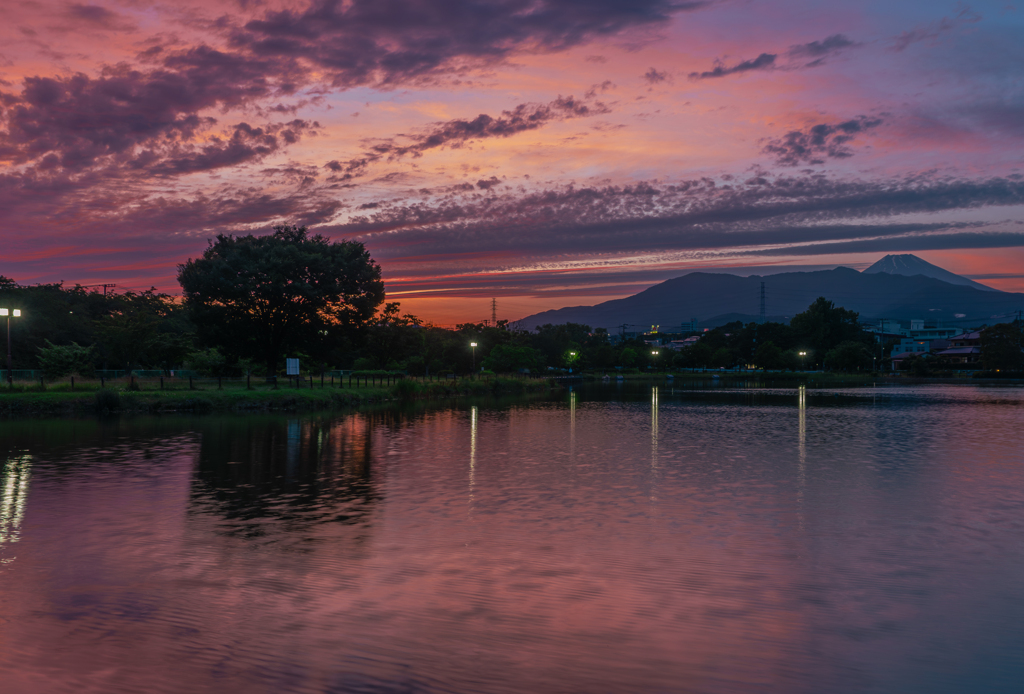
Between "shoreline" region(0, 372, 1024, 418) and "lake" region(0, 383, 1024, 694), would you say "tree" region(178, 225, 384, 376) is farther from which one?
"lake" region(0, 383, 1024, 694)

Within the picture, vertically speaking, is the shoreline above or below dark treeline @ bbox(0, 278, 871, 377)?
below

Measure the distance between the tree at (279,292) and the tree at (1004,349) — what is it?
135m

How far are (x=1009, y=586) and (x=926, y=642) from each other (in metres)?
3.33

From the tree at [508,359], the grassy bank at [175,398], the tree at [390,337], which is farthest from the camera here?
the tree at [508,359]

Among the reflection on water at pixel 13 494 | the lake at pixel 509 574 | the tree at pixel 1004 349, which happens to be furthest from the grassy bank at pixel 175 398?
the tree at pixel 1004 349

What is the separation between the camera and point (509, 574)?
426 inches

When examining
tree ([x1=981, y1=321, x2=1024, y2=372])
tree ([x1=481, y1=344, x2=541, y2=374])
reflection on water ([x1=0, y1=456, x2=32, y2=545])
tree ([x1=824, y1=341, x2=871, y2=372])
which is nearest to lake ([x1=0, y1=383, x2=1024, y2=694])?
reflection on water ([x1=0, y1=456, x2=32, y2=545])

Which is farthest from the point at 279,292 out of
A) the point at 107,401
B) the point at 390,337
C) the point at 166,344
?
the point at 390,337

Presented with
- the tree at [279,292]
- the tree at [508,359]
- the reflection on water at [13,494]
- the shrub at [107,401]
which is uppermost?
the tree at [279,292]

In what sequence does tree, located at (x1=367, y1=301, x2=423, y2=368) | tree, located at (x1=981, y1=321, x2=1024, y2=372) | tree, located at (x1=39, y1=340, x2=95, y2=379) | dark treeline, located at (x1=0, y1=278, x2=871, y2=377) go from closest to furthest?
tree, located at (x1=39, y1=340, x2=95, y2=379) < dark treeline, located at (x1=0, y1=278, x2=871, y2=377) < tree, located at (x1=367, y1=301, x2=423, y2=368) < tree, located at (x1=981, y1=321, x2=1024, y2=372)

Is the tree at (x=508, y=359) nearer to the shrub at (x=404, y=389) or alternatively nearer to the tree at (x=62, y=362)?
the shrub at (x=404, y=389)

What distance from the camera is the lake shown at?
7.49 m

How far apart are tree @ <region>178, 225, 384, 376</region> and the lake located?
4208 centimetres

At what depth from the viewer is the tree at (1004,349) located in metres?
142
